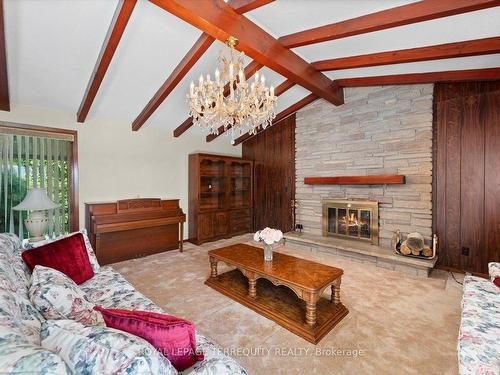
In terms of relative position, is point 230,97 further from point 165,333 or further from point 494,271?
point 494,271

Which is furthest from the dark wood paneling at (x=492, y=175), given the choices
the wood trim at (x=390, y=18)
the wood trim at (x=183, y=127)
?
the wood trim at (x=183, y=127)

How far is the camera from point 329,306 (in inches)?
94.4

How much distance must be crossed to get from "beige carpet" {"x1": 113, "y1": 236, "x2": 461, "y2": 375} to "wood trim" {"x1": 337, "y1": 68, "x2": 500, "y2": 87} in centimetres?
270

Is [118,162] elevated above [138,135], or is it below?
below

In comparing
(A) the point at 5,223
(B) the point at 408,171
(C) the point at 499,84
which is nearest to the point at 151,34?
(A) the point at 5,223

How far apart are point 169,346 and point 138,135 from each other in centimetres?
425

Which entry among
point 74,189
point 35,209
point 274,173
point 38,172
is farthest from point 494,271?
point 38,172

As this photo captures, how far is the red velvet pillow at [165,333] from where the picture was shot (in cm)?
98

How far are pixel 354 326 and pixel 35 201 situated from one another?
12.9 ft

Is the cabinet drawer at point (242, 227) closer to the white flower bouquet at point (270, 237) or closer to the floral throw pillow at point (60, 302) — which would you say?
the white flower bouquet at point (270, 237)

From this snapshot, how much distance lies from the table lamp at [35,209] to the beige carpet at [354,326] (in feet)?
4.11

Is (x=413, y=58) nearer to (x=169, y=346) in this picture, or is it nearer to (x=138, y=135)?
(x=169, y=346)

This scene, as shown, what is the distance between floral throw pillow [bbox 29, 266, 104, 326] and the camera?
120 cm

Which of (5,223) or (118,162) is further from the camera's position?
(118,162)
